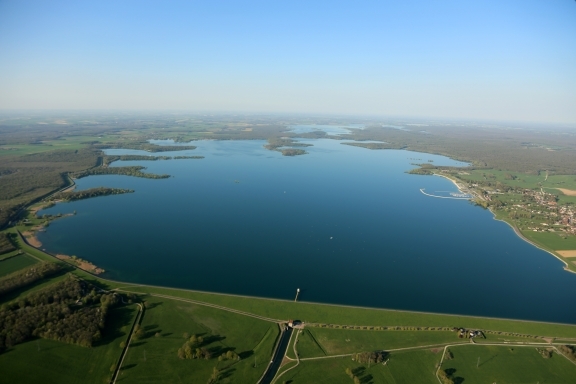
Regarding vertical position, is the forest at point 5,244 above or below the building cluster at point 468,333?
above

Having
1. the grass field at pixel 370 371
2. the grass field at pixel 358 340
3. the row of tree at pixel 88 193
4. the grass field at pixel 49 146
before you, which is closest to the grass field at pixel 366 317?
the grass field at pixel 358 340

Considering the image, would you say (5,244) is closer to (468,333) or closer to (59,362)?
(59,362)

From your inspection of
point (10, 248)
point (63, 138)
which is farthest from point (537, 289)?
point (63, 138)

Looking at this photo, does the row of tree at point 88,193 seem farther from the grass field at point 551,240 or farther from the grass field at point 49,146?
the grass field at point 551,240

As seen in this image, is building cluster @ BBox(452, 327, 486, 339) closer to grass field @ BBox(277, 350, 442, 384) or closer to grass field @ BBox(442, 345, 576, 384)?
grass field @ BBox(442, 345, 576, 384)

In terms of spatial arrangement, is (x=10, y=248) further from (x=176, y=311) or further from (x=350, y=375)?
(x=350, y=375)

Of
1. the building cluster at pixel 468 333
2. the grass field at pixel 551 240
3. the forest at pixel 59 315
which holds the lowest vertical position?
the building cluster at pixel 468 333
